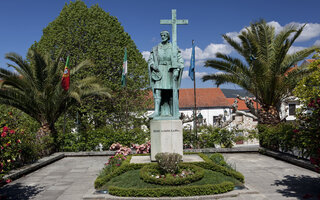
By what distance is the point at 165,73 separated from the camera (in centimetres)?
880

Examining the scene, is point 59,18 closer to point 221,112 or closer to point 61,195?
point 61,195

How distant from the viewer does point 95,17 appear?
21.1 meters

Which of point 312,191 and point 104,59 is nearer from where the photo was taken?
point 312,191

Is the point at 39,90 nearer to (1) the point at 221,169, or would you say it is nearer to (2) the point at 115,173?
(2) the point at 115,173

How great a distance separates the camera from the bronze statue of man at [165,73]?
8750mm

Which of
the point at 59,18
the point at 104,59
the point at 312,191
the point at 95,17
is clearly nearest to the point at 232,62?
the point at 312,191

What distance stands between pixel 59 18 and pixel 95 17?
2.71 m

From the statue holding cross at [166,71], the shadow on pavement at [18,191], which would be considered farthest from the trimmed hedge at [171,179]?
the shadow on pavement at [18,191]

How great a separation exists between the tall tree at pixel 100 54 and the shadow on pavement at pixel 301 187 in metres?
13.5

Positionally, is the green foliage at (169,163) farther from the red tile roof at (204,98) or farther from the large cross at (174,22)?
the red tile roof at (204,98)

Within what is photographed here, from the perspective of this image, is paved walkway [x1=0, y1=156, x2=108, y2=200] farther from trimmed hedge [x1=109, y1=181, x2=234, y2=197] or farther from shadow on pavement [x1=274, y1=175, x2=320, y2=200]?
shadow on pavement [x1=274, y1=175, x2=320, y2=200]

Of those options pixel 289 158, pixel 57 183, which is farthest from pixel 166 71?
pixel 289 158

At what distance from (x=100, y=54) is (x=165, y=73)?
12.4m

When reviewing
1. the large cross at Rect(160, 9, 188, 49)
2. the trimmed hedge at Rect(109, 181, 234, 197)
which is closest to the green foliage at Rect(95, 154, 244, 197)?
the trimmed hedge at Rect(109, 181, 234, 197)
